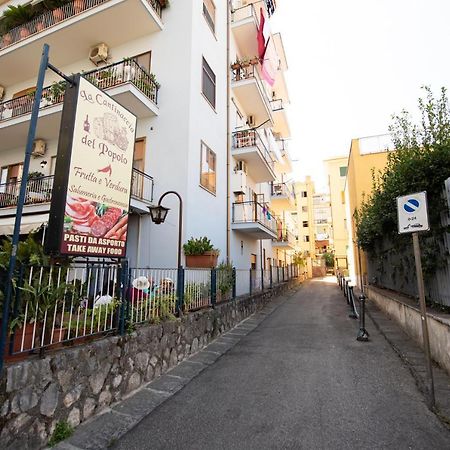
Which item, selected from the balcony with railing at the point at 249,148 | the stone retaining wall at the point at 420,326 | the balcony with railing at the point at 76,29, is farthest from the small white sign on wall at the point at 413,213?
the balcony with railing at the point at 76,29

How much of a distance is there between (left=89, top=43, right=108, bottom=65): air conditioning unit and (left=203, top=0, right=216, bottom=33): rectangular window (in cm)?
437

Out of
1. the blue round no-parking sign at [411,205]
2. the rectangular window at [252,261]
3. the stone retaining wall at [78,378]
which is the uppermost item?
the blue round no-parking sign at [411,205]

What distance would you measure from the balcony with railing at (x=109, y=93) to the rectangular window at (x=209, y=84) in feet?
6.60

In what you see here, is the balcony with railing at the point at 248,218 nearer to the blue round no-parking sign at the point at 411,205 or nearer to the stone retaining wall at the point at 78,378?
the stone retaining wall at the point at 78,378

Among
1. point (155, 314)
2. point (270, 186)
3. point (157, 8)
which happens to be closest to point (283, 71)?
point (270, 186)

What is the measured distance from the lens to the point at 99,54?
1124cm

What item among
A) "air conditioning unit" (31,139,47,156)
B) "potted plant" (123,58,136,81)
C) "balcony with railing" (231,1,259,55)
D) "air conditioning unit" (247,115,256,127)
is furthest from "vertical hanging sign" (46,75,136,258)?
"air conditioning unit" (247,115,256,127)

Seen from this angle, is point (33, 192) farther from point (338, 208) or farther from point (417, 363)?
point (338, 208)

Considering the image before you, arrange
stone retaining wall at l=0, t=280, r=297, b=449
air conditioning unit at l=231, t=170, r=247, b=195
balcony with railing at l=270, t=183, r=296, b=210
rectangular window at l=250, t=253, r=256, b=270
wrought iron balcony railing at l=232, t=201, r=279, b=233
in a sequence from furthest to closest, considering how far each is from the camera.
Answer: balcony with railing at l=270, t=183, r=296, b=210, rectangular window at l=250, t=253, r=256, b=270, air conditioning unit at l=231, t=170, r=247, b=195, wrought iron balcony railing at l=232, t=201, r=279, b=233, stone retaining wall at l=0, t=280, r=297, b=449

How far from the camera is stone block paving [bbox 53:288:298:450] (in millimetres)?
3020

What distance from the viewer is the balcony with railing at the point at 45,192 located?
938 centimetres

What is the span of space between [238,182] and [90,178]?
9.68 meters

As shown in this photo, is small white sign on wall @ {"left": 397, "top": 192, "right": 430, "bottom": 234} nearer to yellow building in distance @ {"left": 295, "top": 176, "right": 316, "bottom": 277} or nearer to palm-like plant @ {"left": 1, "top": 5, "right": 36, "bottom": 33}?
palm-like plant @ {"left": 1, "top": 5, "right": 36, "bottom": 33}

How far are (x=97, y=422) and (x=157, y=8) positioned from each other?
13145mm
